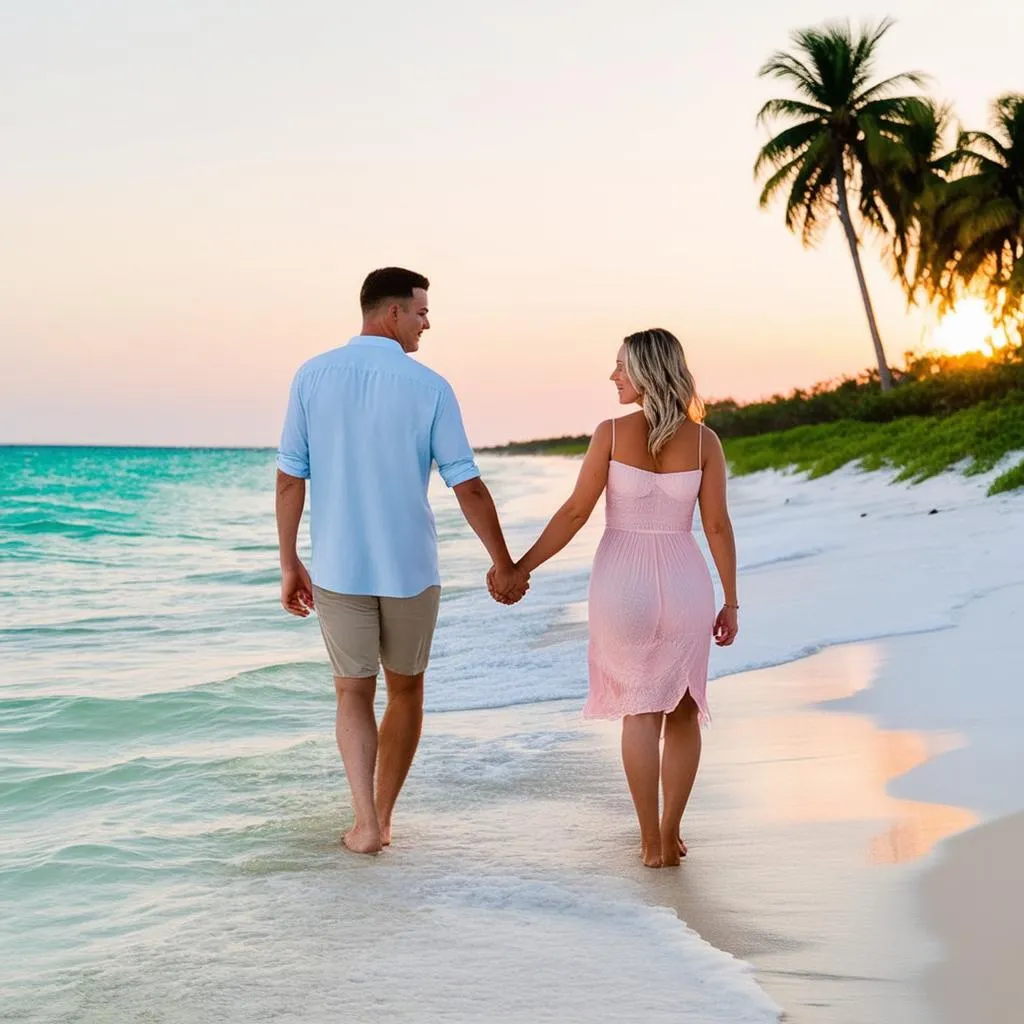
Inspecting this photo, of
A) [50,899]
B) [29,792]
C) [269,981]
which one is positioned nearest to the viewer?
[269,981]

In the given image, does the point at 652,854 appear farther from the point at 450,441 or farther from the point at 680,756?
the point at 450,441

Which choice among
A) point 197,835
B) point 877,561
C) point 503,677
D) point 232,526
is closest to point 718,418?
point 232,526

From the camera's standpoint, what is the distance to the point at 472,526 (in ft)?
13.9

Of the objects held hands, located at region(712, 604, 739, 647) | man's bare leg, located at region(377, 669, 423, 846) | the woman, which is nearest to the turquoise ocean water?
man's bare leg, located at region(377, 669, 423, 846)

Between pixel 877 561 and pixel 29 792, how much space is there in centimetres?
721

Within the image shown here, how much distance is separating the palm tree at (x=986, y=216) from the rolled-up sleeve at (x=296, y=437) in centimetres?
3789

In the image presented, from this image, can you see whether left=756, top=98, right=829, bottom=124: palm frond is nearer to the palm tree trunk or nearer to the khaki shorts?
the palm tree trunk

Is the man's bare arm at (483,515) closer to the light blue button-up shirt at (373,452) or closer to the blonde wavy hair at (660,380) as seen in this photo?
the light blue button-up shirt at (373,452)

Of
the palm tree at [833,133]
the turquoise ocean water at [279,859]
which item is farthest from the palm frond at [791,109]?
the turquoise ocean water at [279,859]

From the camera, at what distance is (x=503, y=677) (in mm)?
7926

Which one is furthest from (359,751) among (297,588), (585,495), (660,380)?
(660,380)

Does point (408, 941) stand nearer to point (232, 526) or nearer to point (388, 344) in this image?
point (388, 344)

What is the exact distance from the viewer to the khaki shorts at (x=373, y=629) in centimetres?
436

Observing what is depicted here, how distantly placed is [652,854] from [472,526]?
1.23 meters
